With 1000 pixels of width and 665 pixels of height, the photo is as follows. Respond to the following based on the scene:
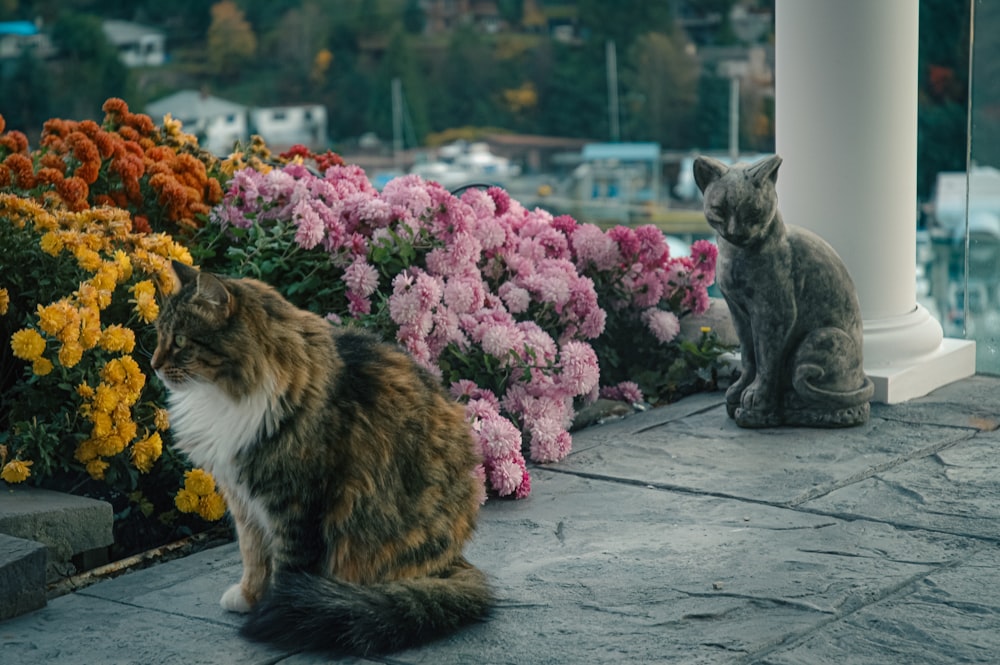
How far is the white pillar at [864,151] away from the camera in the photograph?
4449mm

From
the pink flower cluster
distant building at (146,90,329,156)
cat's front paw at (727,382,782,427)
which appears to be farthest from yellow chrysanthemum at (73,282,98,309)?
distant building at (146,90,329,156)

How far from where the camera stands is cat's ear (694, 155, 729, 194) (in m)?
3.88

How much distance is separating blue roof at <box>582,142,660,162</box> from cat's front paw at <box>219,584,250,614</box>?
34680mm

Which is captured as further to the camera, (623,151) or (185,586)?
(623,151)

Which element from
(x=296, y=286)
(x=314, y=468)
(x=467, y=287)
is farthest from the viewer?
(x=467, y=287)

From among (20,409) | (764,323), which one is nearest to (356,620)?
(20,409)

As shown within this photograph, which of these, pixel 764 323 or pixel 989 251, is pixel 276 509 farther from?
pixel 989 251

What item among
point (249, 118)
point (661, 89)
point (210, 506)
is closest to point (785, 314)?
point (210, 506)

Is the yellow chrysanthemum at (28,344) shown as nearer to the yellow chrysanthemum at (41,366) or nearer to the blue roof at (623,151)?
the yellow chrysanthemum at (41,366)

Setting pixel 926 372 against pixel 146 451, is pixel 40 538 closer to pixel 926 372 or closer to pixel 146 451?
pixel 146 451

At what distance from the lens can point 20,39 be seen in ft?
110

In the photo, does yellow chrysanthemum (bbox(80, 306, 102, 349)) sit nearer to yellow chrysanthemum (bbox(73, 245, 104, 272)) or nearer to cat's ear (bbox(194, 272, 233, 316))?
yellow chrysanthemum (bbox(73, 245, 104, 272))

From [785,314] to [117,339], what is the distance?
2.12 m

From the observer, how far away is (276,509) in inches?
103
